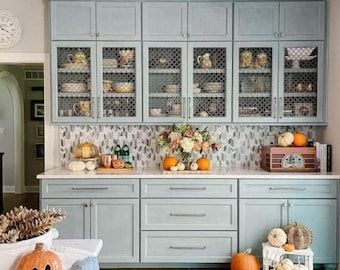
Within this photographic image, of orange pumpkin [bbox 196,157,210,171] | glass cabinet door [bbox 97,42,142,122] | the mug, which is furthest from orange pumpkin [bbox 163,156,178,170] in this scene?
the mug

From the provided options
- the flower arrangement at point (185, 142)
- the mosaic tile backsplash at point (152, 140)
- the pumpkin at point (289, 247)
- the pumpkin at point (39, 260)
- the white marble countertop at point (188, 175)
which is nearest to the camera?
the pumpkin at point (39, 260)

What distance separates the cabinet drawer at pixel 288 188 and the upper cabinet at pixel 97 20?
167cm

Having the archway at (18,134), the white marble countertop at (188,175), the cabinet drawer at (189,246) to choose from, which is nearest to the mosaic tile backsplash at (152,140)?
the white marble countertop at (188,175)

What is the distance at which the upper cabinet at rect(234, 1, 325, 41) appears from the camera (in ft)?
13.0

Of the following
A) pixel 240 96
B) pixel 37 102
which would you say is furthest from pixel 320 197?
pixel 37 102

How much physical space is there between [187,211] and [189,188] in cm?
20

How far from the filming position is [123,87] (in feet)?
13.2

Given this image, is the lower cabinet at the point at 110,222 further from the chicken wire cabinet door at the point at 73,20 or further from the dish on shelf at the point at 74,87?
the chicken wire cabinet door at the point at 73,20

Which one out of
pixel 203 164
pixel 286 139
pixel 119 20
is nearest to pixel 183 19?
pixel 119 20

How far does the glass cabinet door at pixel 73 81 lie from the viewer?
3.97 m

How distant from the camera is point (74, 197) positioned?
12.1 feet

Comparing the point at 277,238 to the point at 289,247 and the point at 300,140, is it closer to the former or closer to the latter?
the point at 289,247

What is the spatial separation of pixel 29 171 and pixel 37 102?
1.34 metres

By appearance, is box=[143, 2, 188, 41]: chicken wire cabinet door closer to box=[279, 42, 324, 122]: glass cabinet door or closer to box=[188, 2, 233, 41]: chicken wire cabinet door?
box=[188, 2, 233, 41]: chicken wire cabinet door
